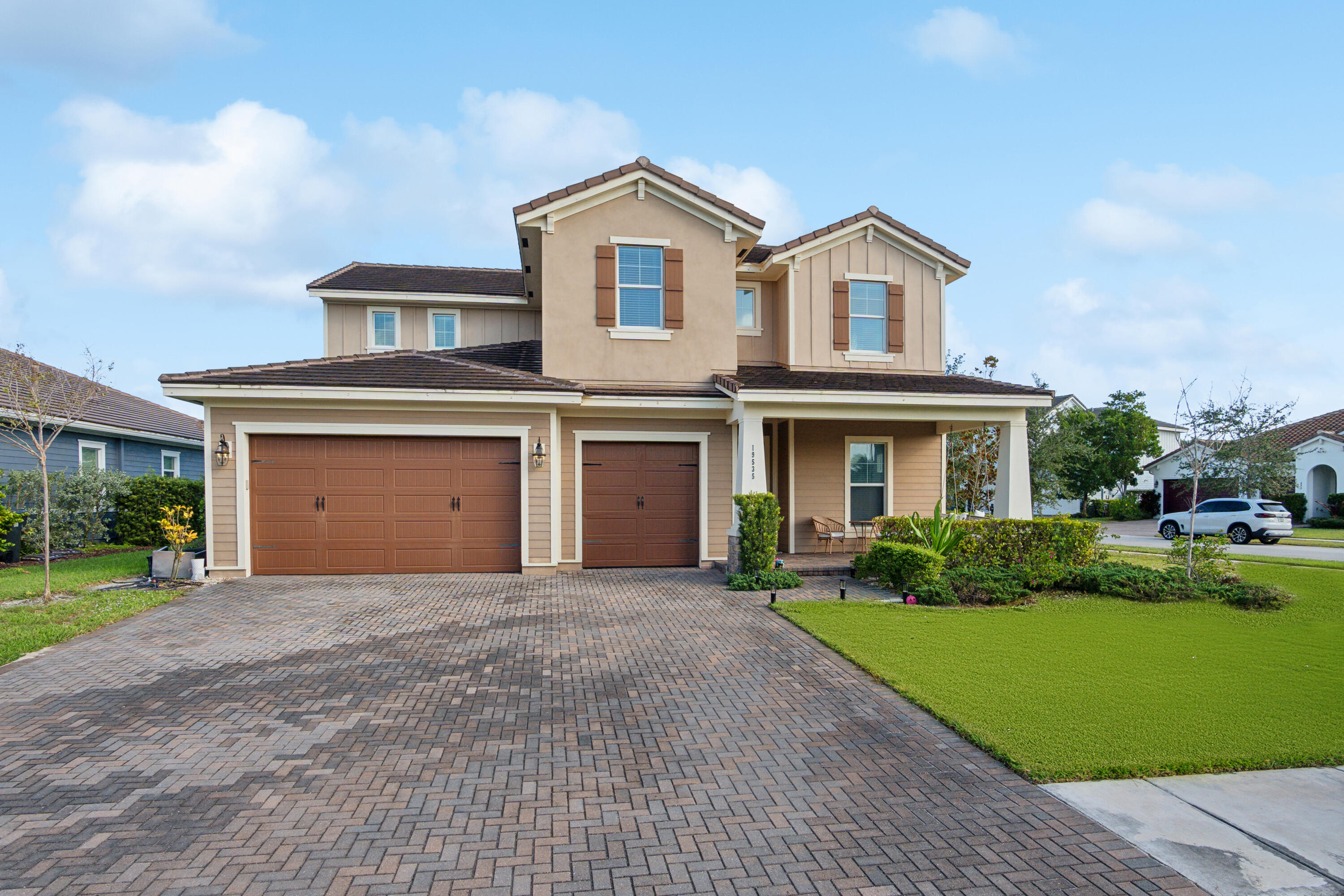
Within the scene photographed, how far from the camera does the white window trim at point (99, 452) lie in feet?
57.8

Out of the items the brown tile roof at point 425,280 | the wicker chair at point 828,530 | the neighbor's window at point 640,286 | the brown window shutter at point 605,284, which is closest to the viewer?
the brown window shutter at point 605,284

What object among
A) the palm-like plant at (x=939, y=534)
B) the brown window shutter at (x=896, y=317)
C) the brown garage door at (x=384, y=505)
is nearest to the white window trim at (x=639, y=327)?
the brown garage door at (x=384, y=505)

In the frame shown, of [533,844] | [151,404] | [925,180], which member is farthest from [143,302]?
[533,844]

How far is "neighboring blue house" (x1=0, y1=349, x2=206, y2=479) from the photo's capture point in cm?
1680

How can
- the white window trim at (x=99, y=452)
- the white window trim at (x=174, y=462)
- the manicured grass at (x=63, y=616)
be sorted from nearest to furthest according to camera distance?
the manicured grass at (x=63, y=616), the white window trim at (x=99, y=452), the white window trim at (x=174, y=462)

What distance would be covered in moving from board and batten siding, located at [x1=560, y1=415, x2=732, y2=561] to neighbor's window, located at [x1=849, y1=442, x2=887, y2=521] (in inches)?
124

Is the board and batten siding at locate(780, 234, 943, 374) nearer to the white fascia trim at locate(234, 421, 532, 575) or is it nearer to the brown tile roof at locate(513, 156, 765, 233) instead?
the brown tile roof at locate(513, 156, 765, 233)

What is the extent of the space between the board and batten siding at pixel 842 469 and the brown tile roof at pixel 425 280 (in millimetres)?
7717

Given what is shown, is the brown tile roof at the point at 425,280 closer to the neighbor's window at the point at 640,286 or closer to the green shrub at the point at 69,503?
the neighbor's window at the point at 640,286

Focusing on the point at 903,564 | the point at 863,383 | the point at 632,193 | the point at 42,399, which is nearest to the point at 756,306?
the point at 863,383

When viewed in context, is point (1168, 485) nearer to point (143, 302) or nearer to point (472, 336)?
point (472, 336)

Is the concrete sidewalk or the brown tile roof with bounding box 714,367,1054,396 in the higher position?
the brown tile roof with bounding box 714,367,1054,396

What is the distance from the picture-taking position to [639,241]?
13.1m

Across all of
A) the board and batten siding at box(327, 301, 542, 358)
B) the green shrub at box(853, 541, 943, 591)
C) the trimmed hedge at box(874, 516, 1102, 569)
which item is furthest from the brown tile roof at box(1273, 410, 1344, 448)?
the board and batten siding at box(327, 301, 542, 358)
